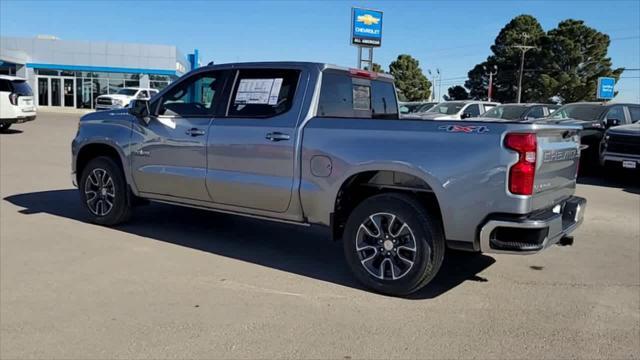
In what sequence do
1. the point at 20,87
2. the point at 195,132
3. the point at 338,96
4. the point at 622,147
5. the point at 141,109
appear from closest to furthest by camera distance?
the point at 338,96 < the point at 195,132 < the point at 141,109 < the point at 622,147 < the point at 20,87

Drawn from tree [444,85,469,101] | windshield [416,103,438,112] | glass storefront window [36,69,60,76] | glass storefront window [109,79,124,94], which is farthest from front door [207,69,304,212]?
tree [444,85,469,101]

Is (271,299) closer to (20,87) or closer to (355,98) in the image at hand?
(355,98)

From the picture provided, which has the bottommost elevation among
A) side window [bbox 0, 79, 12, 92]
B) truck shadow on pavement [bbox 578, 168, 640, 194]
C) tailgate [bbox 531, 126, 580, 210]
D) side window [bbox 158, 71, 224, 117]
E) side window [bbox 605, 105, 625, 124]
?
truck shadow on pavement [bbox 578, 168, 640, 194]

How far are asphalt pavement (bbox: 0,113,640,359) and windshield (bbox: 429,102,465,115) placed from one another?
14883mm

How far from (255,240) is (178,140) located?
1437 millimetres

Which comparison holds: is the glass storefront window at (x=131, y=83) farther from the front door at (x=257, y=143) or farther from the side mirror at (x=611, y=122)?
the front door at (x=257, y=143)

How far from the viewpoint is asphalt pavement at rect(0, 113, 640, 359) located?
3.83 m

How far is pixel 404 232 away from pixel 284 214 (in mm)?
1294

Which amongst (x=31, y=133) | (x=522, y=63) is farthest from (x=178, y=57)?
(x=522, y=63)

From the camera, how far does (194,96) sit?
6.42 m

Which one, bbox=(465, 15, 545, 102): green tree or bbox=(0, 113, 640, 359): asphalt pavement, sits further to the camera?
bbox=(465, 15, 545, 102): green tree

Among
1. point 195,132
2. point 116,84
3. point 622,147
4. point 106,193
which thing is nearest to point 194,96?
point 195,132

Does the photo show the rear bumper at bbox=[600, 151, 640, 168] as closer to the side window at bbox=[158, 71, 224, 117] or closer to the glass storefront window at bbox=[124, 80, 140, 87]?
the side window at bbox=[158, 71, 224, 117]

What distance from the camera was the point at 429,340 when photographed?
3.95m
